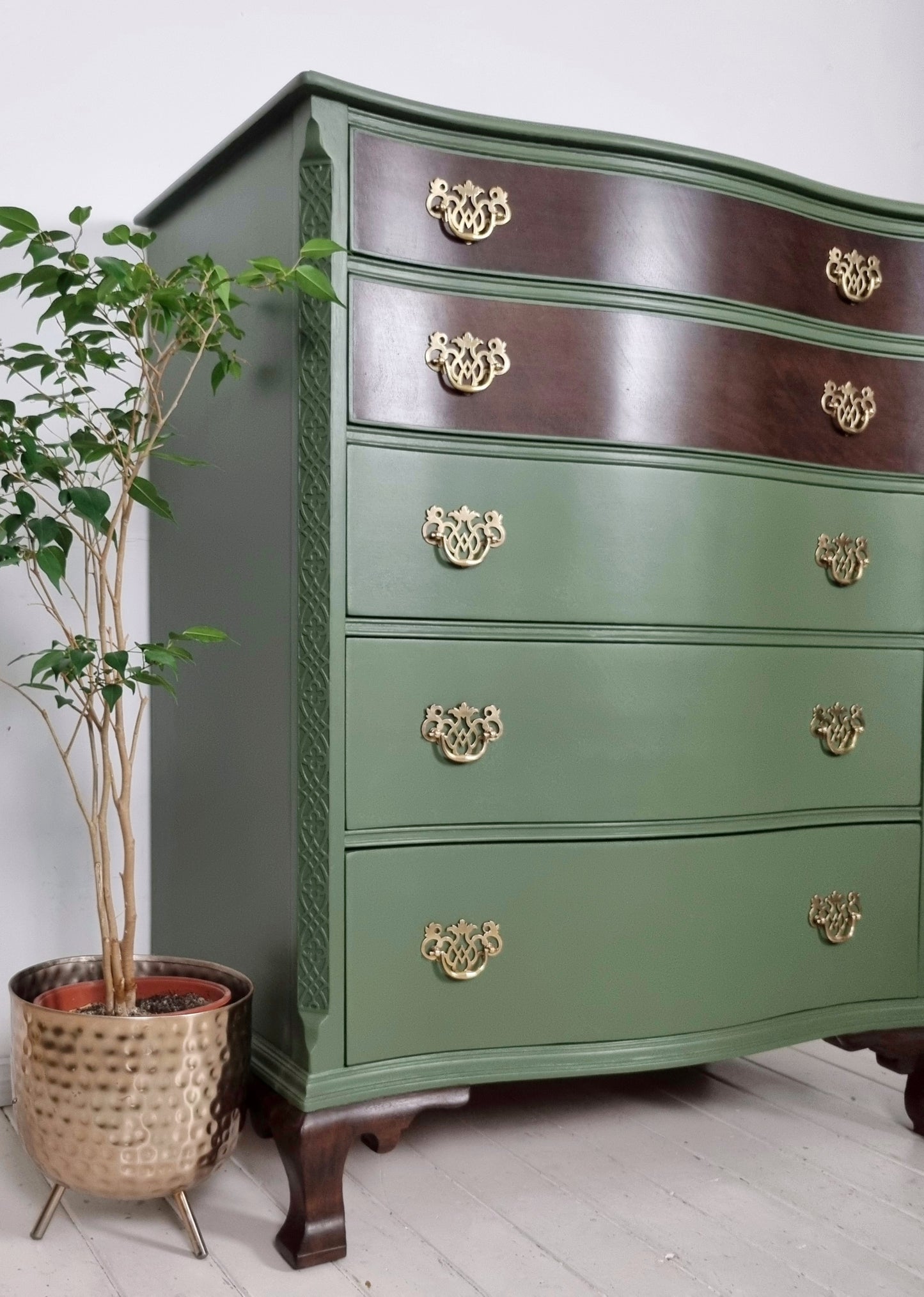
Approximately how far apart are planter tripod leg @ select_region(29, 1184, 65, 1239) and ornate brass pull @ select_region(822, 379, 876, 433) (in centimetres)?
136

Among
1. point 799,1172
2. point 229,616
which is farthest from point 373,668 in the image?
point 799,1172

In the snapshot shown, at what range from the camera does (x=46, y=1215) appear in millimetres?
1442

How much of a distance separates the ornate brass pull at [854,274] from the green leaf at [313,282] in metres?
0.74

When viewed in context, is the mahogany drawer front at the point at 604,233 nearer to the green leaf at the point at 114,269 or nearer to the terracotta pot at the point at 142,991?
the green leaf at the point at 114,269

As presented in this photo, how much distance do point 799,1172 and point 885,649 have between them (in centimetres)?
71

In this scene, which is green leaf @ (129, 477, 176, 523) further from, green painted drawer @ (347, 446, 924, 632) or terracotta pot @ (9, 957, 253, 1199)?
terracotta pot @ (9, 957, 253, 1199)

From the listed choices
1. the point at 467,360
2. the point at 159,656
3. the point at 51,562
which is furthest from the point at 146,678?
the point at 467,360

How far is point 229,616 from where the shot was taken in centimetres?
164

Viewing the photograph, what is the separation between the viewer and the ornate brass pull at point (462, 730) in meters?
1.46

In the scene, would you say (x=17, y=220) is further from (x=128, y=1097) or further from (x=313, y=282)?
(x=128, y=1097)

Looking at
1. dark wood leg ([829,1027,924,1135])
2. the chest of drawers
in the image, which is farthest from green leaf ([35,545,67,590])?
dark wood leg ([829,1027,924,1135])

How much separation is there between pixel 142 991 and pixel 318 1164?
311 millimetres

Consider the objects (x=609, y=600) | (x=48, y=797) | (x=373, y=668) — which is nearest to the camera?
(x=373, y=668)

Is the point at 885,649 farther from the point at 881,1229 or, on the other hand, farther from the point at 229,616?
the point at 229,616
